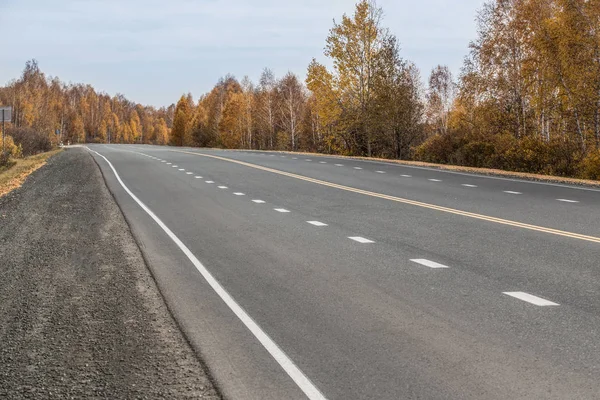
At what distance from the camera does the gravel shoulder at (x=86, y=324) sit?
4445mm

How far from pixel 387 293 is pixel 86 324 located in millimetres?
3139

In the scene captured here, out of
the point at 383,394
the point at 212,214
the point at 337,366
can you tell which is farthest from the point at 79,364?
the point at 212,214

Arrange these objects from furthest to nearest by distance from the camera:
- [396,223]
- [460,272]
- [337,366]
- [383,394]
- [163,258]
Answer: [396,223], [163,258], [460,272], [337,366], [383,394]

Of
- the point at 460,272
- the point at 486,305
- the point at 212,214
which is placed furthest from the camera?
the point at 212,214

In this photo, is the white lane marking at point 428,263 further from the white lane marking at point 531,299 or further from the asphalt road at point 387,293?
the white lane marking at point 531,299

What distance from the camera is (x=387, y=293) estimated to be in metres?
6.90

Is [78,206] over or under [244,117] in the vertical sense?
under

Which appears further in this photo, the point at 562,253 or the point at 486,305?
the point at 562,253

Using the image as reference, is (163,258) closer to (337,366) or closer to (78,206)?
(337,366)

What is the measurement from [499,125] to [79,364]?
1340 inches

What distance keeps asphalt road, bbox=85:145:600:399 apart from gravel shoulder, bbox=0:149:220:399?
268mm

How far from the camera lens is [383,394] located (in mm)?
4172

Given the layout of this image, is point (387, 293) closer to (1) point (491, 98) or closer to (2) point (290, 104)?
(1) point (491, 98)

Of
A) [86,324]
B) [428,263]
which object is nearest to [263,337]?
[86,324]
